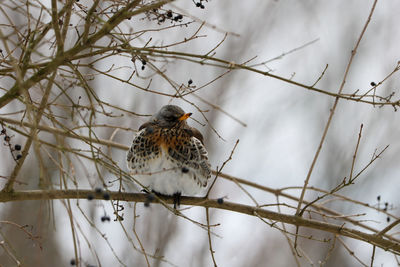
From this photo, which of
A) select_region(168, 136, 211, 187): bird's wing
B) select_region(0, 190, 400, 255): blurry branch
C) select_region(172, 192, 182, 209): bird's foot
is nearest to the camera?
select_region(0, 190, 400, 255): blurry branch

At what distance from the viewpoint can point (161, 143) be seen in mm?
5402

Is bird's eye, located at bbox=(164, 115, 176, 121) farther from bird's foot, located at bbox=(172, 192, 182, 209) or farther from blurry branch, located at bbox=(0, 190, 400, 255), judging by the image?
blurry branch, located at bbox=(0, 190, 400, 255)

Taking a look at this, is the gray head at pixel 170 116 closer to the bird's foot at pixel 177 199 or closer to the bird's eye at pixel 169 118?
the bird's eye at pixel 169 118

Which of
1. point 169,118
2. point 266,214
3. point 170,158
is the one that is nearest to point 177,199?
point 170,158

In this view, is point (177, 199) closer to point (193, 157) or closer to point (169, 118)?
point (193, 157)

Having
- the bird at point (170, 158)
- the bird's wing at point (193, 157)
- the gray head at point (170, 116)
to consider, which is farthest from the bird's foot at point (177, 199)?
the gray head at point (170, 116)

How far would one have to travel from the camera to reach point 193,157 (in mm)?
5508

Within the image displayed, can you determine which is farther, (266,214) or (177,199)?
(177,199)

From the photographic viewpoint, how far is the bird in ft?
17.4

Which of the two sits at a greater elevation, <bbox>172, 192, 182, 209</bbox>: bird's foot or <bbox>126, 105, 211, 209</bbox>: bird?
<bbox>126, 105, 211, 209</bbox>: bird

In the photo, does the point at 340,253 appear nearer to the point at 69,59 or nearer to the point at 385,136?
the point at 385,136

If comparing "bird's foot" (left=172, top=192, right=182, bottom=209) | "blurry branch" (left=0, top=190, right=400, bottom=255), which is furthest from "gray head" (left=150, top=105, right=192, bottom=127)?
"blurry branch" (left=0, top=190, right=400, bottom=255)

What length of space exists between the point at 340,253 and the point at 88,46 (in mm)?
10168

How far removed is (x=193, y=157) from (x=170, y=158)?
284mm
